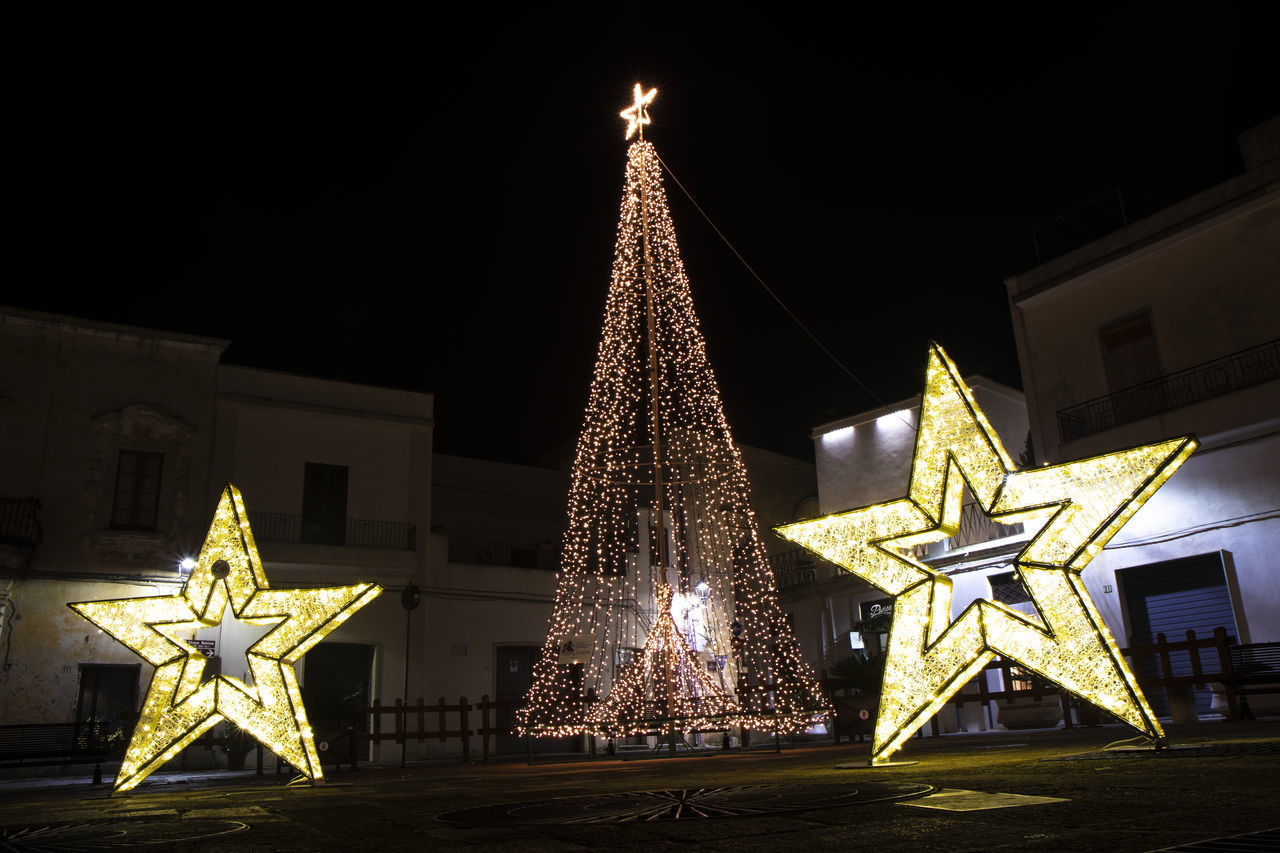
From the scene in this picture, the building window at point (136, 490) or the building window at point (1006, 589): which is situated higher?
the building window at point (136, 490)

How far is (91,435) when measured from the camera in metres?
17.6

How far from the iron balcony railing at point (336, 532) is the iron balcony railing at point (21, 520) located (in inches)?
137

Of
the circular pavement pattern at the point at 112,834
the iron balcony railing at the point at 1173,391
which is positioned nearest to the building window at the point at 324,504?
the iron balcony railing at the point at 1173,391

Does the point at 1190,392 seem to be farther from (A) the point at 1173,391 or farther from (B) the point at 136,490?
(B) the point at 136,490

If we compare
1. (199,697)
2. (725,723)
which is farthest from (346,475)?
(199,697)

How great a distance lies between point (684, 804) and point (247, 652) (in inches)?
203

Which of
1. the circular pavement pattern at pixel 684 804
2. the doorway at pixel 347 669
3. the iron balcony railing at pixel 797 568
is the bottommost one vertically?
the circular pavement pattern at pixel 684 804

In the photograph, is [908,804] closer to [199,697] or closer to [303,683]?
[199,697]

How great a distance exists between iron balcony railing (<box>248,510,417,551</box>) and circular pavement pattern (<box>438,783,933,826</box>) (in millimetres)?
14753

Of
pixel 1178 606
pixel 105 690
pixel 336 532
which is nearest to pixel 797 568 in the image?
pixel 1178 606

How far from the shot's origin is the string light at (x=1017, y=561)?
19.9 feet

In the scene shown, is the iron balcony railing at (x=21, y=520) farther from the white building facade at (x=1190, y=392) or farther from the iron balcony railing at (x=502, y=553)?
the white building facade at (x=1190, y=392)

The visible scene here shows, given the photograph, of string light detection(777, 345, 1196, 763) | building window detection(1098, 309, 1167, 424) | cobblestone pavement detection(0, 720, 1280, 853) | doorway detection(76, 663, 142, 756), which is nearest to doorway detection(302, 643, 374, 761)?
doorway detection(76, 663, 142, 756)

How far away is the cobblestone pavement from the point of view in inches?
109
